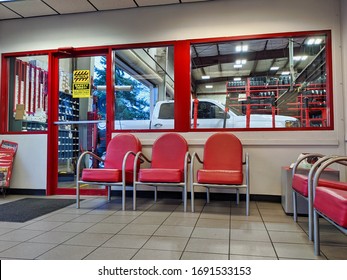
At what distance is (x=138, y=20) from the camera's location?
411 cm

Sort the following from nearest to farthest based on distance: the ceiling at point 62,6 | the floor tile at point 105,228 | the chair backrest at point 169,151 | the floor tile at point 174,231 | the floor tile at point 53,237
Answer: the floor tile at point 53,237, the floor tile at point 174,231, the floor tile at point 105,228, the chair backrest at point 169,151, the ceiling at point 62,6

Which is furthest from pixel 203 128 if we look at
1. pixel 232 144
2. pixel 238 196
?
pixel 238 196

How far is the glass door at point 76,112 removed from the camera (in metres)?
4.34

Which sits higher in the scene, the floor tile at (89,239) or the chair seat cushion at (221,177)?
the chair seat cushion at (221,177)

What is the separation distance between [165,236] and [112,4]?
3.44m

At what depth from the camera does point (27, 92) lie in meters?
4.52

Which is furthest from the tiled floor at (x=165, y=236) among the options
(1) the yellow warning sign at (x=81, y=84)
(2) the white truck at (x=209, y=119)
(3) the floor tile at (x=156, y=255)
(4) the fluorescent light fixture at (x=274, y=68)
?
(4) the fluorescent light fixture at (x=274, y=68)

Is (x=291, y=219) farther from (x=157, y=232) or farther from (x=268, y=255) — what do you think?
(x=157, y=232)

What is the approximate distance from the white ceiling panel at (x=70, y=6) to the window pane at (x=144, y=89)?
79 cm

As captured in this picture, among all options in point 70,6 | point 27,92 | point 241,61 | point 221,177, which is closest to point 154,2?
point 70,6

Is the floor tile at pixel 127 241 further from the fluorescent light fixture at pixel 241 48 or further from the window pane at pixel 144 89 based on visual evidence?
the fluorescent light fixture at pixel 241 48

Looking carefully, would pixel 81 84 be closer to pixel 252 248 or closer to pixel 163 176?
pixel 163 176

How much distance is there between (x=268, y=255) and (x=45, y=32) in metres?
4.57

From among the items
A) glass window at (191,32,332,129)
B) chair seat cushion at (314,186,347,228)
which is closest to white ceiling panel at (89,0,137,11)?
Answer: glass window at (191,32,332,129)
